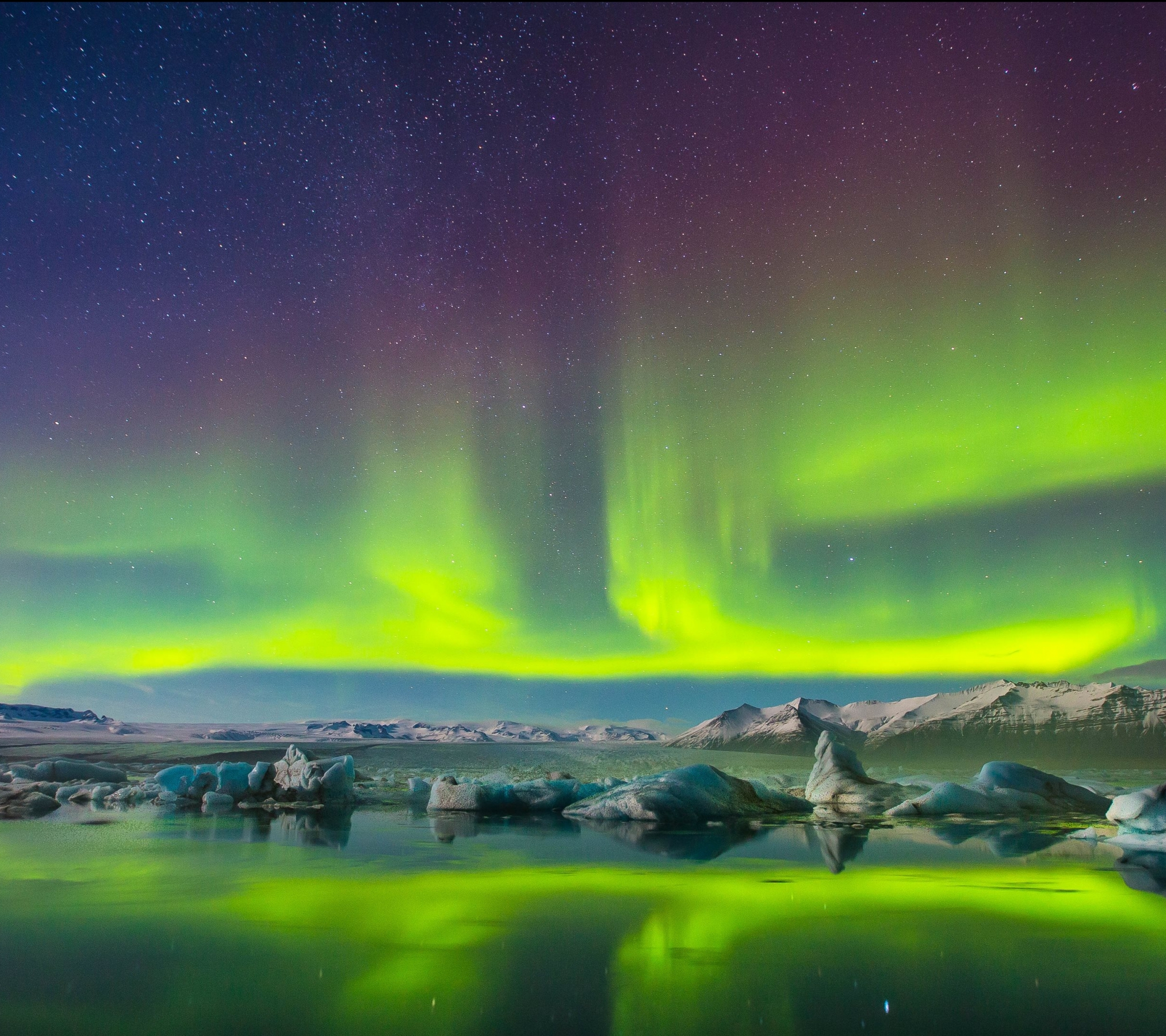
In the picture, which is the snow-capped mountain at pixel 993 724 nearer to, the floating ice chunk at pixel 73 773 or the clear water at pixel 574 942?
the floating ice chunk at pixel 73 773

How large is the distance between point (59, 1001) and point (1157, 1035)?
7518 mm

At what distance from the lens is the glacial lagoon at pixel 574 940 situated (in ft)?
16.0

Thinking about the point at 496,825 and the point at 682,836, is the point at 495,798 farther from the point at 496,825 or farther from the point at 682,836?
the point at 682,836

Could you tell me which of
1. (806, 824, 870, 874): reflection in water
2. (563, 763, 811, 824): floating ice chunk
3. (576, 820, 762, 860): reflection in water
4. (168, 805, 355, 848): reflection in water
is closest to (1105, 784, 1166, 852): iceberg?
(806, 824, 870, 874): reflection in water

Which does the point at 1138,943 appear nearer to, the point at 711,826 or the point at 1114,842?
the point at 1114,842

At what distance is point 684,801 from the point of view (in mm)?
19672

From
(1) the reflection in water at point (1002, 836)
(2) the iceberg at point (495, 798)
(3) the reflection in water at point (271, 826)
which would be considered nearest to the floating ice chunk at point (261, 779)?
(3) the reflection in water at point (271, 826)

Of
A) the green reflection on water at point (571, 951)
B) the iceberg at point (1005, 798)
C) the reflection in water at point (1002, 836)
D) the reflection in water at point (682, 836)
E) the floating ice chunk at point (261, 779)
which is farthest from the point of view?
the floating ice chunk at point (261, 779)

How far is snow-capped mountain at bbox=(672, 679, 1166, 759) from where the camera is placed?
4786 inches

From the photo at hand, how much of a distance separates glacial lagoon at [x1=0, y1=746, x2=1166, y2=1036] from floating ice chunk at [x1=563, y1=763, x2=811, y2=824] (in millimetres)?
6490

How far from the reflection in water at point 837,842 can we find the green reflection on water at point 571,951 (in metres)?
1.34

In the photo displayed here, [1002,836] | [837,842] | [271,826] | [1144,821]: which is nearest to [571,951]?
[837,842]

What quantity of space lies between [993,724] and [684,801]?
5343 inches

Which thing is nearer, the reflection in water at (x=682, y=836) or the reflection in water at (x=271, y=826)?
the reflection in water at (x=682, y=836)
